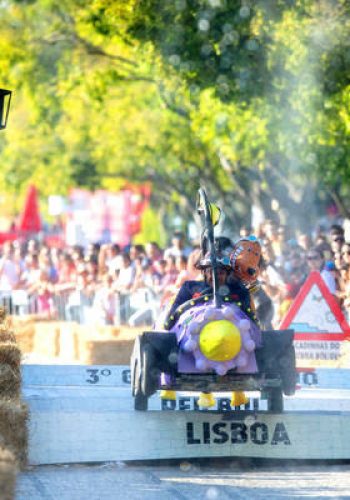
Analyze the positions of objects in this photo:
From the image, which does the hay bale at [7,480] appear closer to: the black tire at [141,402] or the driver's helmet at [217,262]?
the black tire at [141,402]

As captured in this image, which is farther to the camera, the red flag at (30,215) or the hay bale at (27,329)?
the red flag at (30,215)

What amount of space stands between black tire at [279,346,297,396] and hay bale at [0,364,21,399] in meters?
2.15

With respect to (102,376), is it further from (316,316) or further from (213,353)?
(316,316)

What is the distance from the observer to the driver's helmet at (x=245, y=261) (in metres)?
11.7

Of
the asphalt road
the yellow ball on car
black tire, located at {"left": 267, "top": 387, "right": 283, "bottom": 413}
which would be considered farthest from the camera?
black tire, located at {"left": 267, "top": 387, "right": 283, "bottom": 413}

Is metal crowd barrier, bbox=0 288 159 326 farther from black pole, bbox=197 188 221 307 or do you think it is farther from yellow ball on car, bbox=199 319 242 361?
yellow ball on car, bbox=199 319 242 361

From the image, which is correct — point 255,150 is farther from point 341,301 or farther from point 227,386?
Result: point 227,386

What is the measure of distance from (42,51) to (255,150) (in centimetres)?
581

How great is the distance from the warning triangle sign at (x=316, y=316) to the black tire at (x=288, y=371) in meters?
3.57

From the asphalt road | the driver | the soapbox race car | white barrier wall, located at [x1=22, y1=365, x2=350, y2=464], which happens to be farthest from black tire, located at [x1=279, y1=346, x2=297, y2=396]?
the asphalt road

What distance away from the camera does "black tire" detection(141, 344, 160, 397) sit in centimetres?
1104

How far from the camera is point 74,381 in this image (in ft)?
43.2

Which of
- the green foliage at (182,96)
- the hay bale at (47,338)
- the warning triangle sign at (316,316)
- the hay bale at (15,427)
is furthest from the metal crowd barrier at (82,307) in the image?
the hay bale at (15,427)

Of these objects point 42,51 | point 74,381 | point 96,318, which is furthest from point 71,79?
point 74,381
